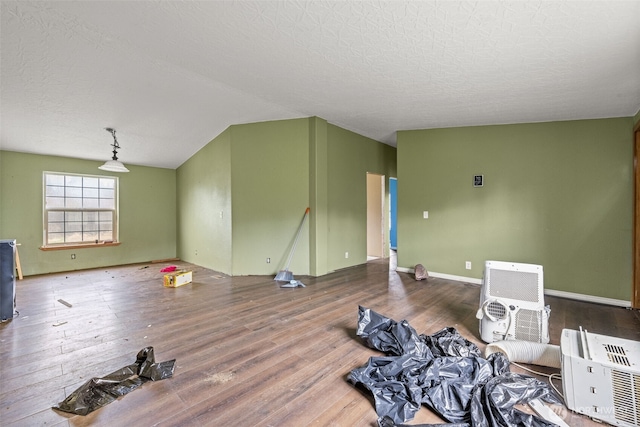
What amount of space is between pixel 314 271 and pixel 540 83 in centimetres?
396

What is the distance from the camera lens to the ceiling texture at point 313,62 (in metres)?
2.03

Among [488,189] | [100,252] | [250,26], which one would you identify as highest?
[250,26]

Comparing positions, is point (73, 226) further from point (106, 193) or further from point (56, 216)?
point (106, 193)

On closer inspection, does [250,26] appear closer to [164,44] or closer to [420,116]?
[164,44]

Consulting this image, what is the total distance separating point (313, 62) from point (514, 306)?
3.00 m

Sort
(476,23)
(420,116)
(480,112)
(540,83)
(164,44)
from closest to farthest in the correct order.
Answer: (476,23) < (164,44) < (540,83) < (480,112) < (420,116)

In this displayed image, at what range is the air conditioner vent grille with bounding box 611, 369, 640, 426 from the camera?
142 centimetres

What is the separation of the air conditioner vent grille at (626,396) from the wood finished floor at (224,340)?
167 millimetres

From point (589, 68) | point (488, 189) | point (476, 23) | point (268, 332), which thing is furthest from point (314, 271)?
point (589, 68)

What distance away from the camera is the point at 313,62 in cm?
276

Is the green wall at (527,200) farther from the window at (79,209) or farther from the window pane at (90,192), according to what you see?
the window pane at (90,192)

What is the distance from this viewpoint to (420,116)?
4.20 meters

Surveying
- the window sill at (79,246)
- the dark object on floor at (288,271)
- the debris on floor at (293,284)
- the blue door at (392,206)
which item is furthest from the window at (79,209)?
the blue door at (392,206)

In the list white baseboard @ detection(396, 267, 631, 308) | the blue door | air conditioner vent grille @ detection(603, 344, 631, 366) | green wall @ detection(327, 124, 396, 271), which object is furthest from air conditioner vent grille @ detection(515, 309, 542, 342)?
the blue door
